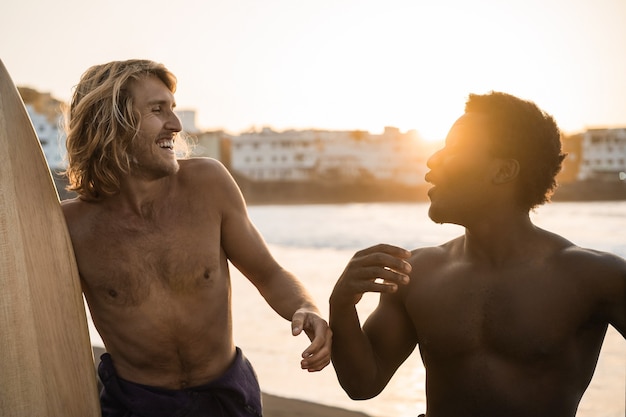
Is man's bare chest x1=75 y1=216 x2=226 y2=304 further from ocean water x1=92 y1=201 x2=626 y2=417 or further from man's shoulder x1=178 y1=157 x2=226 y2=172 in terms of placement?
ocean water x1=92 y1=201 x2=626 y2=417

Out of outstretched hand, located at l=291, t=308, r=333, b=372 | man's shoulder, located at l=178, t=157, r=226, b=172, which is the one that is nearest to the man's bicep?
outstretched hand, located at l=291, t=308, r=333, b=372

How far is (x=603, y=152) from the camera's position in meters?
64.1

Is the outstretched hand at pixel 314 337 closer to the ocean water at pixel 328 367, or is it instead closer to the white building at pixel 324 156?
the ocean water at pixel 328 367

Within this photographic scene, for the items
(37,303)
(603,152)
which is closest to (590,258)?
(37,303)

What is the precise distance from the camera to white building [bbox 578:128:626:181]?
6175 cm

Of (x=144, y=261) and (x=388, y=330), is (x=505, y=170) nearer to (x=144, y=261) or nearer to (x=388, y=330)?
(x=388, y=330)

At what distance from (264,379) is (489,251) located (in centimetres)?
392

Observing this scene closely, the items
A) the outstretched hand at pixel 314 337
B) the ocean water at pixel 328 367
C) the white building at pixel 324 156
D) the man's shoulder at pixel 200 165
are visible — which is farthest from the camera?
the white building at pixel 324 156

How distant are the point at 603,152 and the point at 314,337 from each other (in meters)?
66.8

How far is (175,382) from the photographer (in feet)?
8.61

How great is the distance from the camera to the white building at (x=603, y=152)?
61750 millimetres

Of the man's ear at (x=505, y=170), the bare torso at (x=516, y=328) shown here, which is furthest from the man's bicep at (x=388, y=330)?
the man's ear at (x=505, y=170)

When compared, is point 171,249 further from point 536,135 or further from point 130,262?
point 536,135

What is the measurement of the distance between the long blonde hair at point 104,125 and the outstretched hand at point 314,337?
0.86 m
